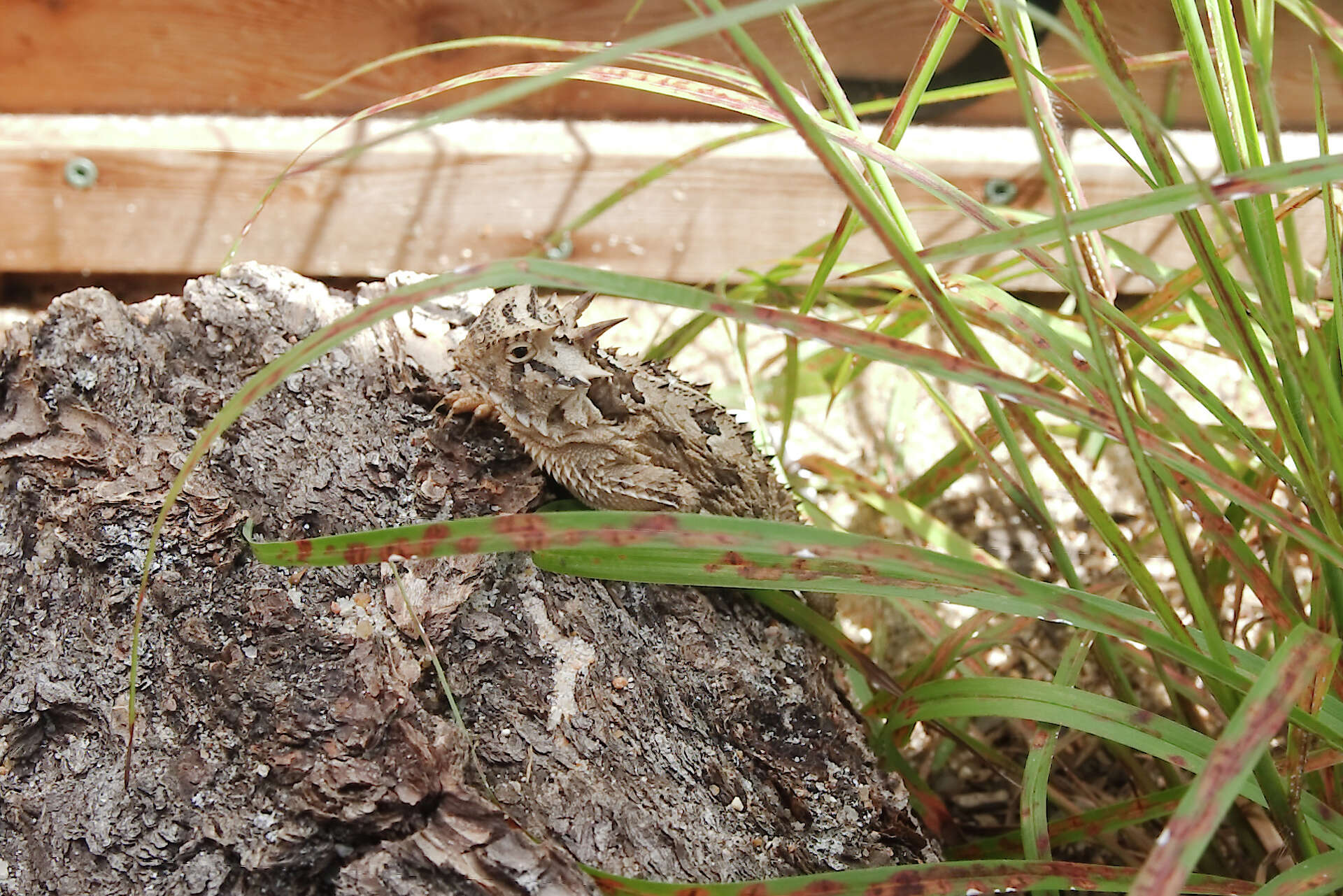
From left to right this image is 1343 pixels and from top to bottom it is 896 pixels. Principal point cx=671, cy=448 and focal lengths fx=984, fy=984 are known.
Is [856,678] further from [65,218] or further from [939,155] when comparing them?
[65,218]

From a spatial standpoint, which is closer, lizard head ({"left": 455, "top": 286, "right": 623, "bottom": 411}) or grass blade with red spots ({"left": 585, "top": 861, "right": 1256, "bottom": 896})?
grass blade with red spots ({"left": 585, "top": 861, "right": 1256, "bottom": 896})

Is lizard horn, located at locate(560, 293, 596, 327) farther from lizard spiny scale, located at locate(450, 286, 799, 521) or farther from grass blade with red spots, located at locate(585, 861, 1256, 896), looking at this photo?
grass blade with red spots, located at locate(585, 861, 1256, 896)

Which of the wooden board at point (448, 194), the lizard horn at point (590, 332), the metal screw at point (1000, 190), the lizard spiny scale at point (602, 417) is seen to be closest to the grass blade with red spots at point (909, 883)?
the lizard spiny scale at point (602, 417)

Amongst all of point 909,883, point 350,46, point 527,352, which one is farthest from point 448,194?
point 909,883

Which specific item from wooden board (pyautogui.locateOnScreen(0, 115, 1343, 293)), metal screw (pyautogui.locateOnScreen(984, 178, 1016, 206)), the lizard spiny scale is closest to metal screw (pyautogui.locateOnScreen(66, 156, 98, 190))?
wooden board (pyautogui.locateOnScreen(0, 115, 1343, 293))

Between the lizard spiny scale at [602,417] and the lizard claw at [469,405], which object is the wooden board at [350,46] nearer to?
the lizard spiny scale at [602,417]

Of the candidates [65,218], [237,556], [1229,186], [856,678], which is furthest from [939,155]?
[65,218]
